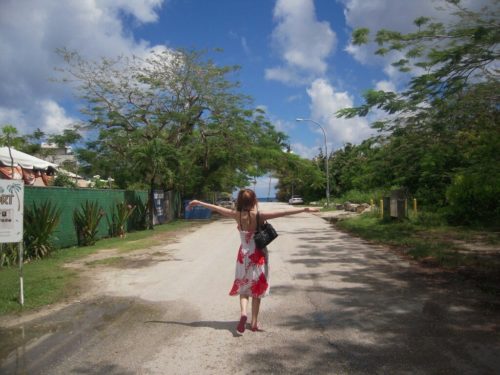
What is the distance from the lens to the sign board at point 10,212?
6637 mm

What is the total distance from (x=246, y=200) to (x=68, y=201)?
9871 mm

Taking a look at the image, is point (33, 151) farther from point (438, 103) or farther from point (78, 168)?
point (438, 103)

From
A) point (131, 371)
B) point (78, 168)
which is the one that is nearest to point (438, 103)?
point (131, 371)

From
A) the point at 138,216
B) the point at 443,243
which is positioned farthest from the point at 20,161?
the point at 443,243

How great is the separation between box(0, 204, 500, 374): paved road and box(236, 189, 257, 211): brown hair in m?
1.42

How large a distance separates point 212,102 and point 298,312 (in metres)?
22.7

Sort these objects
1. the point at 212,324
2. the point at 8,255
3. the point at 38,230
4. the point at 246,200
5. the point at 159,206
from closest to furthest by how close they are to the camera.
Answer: the point at 246,200 < the point at 212,324 < the point at 8,255 < the point at 38,230 < the point at 159,206

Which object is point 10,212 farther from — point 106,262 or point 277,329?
point 106,262

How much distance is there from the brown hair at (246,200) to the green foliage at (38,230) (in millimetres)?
7451

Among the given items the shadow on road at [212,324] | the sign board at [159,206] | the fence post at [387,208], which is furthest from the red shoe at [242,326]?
the sign board at [159,206]

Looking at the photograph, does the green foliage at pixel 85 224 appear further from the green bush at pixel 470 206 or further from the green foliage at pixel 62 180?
the green bush at pixel 470 206

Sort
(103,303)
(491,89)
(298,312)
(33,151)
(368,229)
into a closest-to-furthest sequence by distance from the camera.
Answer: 1. (298,312)
2. (103,303)
3. (491,89)
4. (368,229)
5. (33,151)

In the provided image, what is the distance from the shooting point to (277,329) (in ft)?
18.0

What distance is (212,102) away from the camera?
27.7 metres
